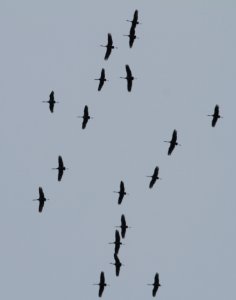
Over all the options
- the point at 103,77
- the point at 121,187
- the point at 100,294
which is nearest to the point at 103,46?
the point at 103,77

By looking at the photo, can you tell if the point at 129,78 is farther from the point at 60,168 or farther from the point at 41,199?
the point at 41,199

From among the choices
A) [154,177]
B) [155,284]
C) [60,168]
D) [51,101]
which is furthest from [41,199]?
[155,284]

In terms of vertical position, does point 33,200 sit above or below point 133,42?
below

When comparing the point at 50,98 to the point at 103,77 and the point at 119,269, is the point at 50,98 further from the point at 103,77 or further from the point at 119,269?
the point at 119,269

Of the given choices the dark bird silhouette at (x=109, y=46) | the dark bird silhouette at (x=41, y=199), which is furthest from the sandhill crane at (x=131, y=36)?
the dark bird silhouette at (x=41, y=199)

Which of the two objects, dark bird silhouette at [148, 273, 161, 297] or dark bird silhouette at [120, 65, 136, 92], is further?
dark bird silhouette at [148, 273, 161, 297]

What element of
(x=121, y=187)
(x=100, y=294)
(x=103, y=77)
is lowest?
(x=100, y=294)

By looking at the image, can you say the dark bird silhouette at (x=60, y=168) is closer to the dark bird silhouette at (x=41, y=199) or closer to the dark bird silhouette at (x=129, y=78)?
the dark bird silhouette at (x=41, y=199)

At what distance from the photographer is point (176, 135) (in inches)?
Result: 5153

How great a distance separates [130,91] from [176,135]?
5192mm

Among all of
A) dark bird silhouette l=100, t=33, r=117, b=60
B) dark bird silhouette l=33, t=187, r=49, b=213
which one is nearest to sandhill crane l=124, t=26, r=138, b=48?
dark bird silhouette l=100, t=33, r=117, b=60

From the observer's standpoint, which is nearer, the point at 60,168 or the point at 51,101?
the point at 51,101

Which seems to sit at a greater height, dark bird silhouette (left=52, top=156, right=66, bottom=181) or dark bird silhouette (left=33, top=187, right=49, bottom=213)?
dark bird silhouette (left=52, top=156, right=66, bottom=181)

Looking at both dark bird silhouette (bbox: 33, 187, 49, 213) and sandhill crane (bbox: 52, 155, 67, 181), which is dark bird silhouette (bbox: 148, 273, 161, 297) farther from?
sandhill crane (bbox: 52, 155, 67, 181)
